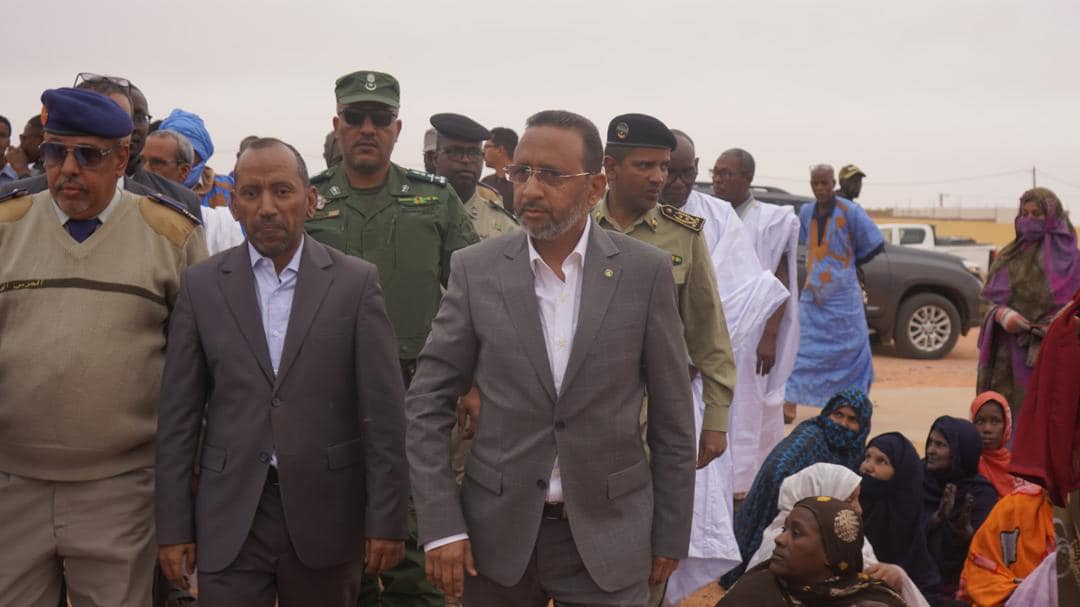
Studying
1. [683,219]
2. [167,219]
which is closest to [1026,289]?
[683,219]

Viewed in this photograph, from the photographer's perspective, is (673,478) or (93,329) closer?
(673,478)

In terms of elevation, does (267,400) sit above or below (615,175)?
below

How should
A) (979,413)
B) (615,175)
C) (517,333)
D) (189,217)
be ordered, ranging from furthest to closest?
1. (979,413)
2. (615,175)
3. (189,217)
4. (517,333)

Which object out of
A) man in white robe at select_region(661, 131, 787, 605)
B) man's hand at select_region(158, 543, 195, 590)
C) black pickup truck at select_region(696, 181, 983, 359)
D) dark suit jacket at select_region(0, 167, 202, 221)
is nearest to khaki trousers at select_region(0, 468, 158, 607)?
man's hand at select_region(158, 543, 195, 590)

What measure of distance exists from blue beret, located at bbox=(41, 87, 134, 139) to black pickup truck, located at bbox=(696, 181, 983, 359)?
14.5m

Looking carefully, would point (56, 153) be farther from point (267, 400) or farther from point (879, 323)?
point (879, 323)

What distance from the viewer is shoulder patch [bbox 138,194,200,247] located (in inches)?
160

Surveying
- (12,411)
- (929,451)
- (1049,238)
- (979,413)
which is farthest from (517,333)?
(1049,238)

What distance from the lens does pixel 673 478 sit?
357cm

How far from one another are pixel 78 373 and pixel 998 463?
17.4 feet

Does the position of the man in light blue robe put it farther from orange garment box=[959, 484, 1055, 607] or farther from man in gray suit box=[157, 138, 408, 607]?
A: man in gray suit box=[157, 138, 408, 607]

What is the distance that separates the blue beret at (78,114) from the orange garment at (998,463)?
16.7ft

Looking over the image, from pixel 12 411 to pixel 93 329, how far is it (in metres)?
0.34

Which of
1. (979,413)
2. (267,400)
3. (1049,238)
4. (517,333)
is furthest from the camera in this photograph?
(1049,238)
